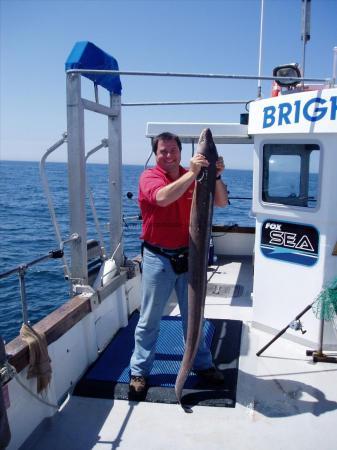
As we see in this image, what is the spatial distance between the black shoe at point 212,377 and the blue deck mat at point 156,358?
11cm

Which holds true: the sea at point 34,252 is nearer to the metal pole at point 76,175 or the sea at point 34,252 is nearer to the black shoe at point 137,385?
the metal pole at point 76,175

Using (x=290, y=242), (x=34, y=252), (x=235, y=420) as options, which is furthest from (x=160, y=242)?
(x=34, y=252)

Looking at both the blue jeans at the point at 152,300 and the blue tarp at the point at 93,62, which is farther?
the blue tarp at the point at 93,62

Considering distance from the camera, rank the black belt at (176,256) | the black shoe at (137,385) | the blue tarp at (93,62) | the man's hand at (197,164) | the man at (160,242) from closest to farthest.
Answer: the man's hand at (197,164), the man at (160,242), the black belt at (176,256), the black shoe at (137,385), the blue tarp at (93,62)

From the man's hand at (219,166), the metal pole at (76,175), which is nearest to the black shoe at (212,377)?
the metal pole at (76,175)

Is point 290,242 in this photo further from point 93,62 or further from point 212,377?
point 93,62

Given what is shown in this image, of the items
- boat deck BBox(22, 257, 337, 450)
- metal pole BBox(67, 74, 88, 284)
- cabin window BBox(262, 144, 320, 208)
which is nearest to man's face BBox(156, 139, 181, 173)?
metal pole BBox(67, 74, 88, 284)

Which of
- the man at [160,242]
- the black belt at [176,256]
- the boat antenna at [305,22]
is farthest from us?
the boat antenna at [305,22]

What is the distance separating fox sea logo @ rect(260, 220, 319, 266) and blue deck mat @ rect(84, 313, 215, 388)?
3.89 feet

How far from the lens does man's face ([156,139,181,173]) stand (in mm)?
3223

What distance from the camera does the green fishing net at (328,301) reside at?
3.97 meters

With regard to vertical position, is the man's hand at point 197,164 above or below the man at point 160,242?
above

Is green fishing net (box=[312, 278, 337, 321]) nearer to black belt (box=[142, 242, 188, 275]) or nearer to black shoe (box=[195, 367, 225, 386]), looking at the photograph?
black shoe (box=[195, 367, 225, 386])

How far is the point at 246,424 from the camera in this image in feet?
10.3
